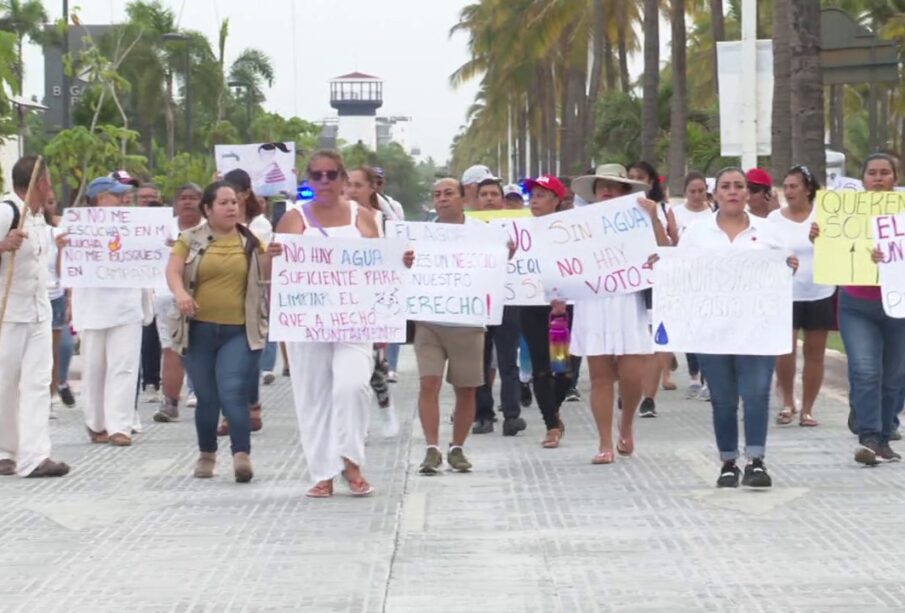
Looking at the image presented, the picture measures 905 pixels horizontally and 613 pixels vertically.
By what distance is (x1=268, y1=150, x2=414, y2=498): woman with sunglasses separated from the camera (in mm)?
10641

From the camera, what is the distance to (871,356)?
11.9 m

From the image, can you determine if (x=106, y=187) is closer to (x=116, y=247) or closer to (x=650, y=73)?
(x=116, y=247)

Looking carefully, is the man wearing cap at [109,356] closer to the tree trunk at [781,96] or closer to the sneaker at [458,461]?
the sneaker at [458,461]

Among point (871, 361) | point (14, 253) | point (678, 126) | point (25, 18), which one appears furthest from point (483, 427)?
point (25, 18)

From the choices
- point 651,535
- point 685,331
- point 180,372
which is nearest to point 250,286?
point 685,331

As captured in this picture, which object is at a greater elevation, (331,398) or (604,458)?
(331,398)

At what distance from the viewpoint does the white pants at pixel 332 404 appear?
10.6 meters

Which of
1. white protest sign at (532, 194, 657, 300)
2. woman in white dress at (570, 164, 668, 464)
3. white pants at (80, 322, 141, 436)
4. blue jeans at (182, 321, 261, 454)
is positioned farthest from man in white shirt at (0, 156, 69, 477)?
woman in white dress at (570, 164, 668, 464)

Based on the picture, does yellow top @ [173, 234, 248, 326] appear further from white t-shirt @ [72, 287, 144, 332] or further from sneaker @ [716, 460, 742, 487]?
white t-shirt @ [72, 287, 144, 332]

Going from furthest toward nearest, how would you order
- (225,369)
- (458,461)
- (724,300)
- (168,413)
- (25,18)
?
(25,18) → (168,413) → (458,461) → (225,369) → (724,300)

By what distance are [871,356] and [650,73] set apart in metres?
29.0

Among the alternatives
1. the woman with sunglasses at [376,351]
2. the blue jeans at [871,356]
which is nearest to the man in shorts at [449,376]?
the woman with sunglasses at [376,351]

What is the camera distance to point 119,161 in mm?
47875

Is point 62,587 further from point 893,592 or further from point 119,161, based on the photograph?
point 119,161
